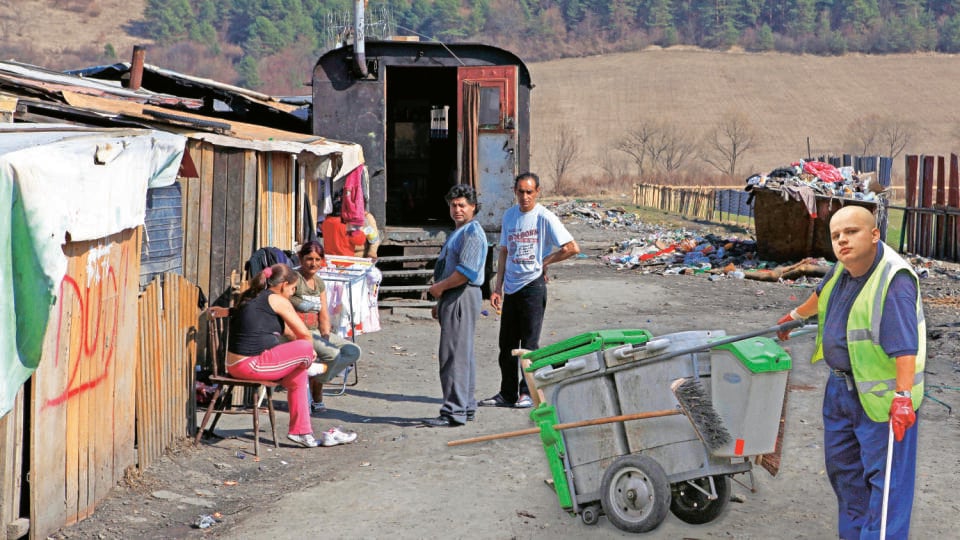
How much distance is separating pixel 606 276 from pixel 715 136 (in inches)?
2602

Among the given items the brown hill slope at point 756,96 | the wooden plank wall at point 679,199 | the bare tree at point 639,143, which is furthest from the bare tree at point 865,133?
the wooden plank wall at point 679,199

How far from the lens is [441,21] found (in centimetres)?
13512

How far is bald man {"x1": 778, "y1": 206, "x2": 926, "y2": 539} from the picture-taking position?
4602 millimetres

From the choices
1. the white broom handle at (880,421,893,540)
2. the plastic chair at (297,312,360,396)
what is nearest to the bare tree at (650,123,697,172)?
the plastic chair at (297,312,360,396)

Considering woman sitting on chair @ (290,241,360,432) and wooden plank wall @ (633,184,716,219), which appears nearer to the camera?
woman sitting on chair @ (290,241,360,432)

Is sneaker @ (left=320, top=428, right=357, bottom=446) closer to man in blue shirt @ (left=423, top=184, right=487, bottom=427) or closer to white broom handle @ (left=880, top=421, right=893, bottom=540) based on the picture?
man in blue shirt @ (left=423, top=184, right=487, bottom=427)

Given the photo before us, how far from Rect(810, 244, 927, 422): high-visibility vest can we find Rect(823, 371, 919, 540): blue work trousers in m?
0.09

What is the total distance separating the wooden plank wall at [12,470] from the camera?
481 cm

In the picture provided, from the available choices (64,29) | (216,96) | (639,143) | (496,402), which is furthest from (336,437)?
(64,29)

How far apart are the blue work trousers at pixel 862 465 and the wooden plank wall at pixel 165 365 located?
4.09 m

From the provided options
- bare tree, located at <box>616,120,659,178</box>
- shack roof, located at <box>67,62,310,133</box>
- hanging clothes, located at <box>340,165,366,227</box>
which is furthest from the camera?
bare tree, located at <box>616,120,659,178</box>

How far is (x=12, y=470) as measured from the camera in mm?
4910

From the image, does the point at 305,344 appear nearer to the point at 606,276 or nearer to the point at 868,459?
the point at 868,459

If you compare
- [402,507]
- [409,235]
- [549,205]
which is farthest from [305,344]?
[549,205]
